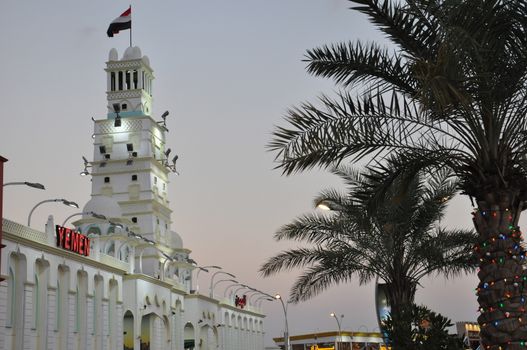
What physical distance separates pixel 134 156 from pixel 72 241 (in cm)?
3250

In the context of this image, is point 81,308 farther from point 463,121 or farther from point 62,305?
point 463,121

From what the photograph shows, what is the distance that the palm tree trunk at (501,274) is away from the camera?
44.6 ft

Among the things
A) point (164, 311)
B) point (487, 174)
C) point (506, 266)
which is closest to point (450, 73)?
point (487, 174)

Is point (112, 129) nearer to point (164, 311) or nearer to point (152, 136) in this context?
point (152, 136)

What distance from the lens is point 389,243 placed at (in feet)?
84.7

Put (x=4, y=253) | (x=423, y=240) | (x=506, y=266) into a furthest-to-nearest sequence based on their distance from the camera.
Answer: (x=4, y=253)
(x=423, y=240)
(x=506, y=266)

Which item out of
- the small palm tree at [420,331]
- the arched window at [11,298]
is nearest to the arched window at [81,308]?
the arched window at [11,298]

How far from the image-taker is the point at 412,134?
15352 mm

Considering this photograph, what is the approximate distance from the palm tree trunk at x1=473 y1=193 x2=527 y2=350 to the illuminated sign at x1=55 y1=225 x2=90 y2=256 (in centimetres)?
3134

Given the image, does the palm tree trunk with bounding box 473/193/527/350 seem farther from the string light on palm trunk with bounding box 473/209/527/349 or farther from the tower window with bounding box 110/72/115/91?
the tower window with bounding box 110/72/115/91

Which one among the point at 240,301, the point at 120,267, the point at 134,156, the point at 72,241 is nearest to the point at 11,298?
the point at 72,241

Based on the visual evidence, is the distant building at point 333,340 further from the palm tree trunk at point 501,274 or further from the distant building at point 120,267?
the palm tree trunk at point 501,274

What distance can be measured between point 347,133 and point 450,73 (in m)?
3.17

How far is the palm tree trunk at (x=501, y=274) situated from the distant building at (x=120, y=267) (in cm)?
2655
